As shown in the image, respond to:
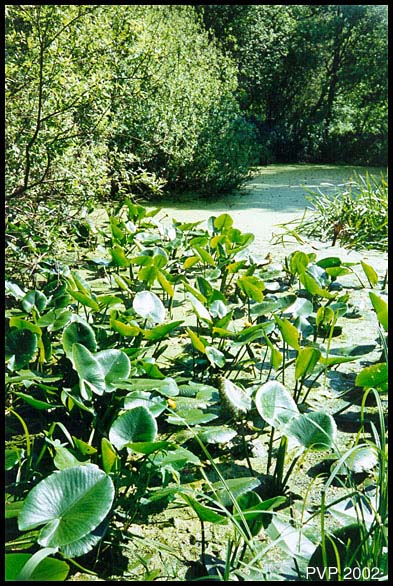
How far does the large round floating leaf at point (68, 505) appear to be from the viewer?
2.66 feet

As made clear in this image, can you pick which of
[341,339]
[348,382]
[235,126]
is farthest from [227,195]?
[348,382]

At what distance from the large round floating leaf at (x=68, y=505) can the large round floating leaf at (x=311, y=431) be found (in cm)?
38

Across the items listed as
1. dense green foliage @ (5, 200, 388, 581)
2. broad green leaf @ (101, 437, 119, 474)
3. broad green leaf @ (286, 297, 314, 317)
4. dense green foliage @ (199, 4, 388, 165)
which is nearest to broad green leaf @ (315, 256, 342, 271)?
dense green foliage @ (5, 200, 388, 581)

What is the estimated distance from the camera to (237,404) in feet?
4.17

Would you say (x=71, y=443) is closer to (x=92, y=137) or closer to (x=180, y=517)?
(x=180, y=517)

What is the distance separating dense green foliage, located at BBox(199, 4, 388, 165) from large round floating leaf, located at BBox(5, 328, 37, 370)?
946 centimetres

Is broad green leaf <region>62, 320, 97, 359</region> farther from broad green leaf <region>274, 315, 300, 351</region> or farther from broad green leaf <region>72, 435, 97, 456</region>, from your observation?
broad green leaf <region>274, 315, 300, 351</region>

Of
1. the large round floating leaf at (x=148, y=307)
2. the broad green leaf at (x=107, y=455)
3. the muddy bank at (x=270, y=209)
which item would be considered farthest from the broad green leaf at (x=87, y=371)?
the muddy bank at (x=270, y=209)

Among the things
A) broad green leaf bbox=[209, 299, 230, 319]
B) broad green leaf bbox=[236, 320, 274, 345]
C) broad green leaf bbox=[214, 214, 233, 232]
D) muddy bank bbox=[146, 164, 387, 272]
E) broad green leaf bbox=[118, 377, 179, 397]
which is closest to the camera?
broad green leaf bbox=[118, 377, 179, 397]

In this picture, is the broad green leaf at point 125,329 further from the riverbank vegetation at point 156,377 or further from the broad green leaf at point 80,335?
the broad green leaf at point 80,335

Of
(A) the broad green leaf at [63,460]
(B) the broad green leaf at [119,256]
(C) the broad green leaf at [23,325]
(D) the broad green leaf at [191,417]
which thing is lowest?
(D) the broad green leaf at [191,417]

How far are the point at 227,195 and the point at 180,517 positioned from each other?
4.89 m

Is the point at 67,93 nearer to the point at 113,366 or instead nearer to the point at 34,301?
the point at 34,301

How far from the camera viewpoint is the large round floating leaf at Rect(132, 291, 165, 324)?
5.57 ft
